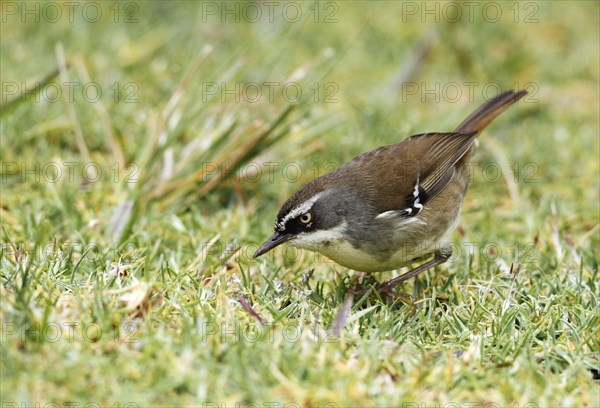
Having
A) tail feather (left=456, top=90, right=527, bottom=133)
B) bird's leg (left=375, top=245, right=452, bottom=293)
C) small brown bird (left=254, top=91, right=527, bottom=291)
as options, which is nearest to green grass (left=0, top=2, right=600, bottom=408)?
bird's leg (left=375, top=245, right=452, bottom=293)

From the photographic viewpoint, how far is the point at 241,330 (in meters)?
3.96

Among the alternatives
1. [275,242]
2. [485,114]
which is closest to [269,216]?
[275,242]

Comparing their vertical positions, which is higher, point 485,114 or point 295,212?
point 485,114

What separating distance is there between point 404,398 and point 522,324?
125 cm

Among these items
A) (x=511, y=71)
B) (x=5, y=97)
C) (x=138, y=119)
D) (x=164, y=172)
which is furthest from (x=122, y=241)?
(x=511, y=71)

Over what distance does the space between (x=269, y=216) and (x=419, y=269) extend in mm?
1567

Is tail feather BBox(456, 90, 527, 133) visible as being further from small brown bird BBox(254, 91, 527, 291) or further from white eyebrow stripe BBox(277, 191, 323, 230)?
white eyebrow stripe BBox(277, 191, 323, 230)

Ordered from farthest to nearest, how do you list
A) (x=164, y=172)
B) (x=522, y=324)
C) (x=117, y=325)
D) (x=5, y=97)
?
(x=5, y=97) → (x=164, y=172) → (x=522, y=324) → (x=117, y=325)

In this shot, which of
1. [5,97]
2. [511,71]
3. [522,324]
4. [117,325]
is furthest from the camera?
[511,71]

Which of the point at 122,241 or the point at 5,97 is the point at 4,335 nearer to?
the point at 122,241

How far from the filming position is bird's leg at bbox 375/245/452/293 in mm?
5051

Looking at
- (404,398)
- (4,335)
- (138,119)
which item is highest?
(138,119)

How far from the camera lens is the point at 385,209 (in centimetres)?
506

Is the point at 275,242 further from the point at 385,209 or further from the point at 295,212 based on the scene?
the point at 385,209
